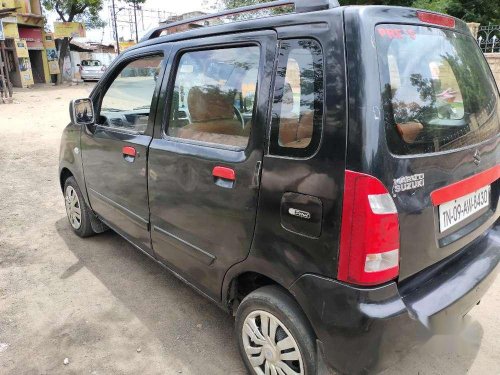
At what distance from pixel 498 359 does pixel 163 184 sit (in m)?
2.28

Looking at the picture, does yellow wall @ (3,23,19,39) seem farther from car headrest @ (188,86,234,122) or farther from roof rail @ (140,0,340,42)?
car headrest @ (188,86,234,122)

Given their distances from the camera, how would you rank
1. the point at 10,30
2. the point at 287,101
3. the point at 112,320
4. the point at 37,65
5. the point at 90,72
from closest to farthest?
the point at 287,101 < the point at 112,320 < the point at 10,30 < the point at 37,65 < the point at 90,72

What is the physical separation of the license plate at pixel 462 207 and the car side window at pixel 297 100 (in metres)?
0.69

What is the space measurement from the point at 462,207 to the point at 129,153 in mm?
2140

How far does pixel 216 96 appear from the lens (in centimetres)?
241

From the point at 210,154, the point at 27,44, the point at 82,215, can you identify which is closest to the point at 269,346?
the point at 210,154

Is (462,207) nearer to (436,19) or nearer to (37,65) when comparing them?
(436,19)

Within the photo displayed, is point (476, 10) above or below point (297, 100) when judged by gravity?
above

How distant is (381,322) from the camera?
5.31 feet

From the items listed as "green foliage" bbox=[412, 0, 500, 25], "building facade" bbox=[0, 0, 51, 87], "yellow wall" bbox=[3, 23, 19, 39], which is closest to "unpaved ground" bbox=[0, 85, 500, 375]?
"green foliage" bbox=[412, 0, 500, 25]

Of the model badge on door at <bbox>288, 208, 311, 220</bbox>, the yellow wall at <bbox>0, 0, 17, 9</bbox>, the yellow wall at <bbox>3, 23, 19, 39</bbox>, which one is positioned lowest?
the model badge on door at <bbox>288, 208, 311, 220</bbox>

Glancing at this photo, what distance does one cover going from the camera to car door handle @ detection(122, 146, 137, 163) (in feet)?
9.38

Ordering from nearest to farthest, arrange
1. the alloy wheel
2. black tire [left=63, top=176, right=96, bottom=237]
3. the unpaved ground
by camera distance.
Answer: the alloy wheel, the unpaved ground, black tire [left=63, top=176, right=96, bottom=237]

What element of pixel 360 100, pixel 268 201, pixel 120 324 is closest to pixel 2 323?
pixel 120 324
